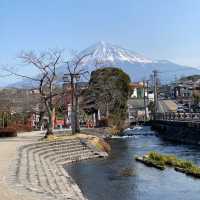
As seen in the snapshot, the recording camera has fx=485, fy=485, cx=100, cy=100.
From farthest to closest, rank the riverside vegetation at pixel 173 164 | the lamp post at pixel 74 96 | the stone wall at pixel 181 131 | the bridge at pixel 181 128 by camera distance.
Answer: the bridge at pixel 181 128
the stone wall at pixel 181 131
the lamp post at pixel 74 96
the riverside vegetation at pixel 173 164

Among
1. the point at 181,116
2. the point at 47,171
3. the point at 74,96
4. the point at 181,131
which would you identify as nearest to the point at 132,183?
the point at 47,171

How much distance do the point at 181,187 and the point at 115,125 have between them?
4546 centimetres

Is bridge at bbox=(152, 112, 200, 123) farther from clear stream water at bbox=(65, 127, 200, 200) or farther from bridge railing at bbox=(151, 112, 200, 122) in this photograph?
clear stream water at bbox=(65, 127, 200, 200)

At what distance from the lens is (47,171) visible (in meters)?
18.1

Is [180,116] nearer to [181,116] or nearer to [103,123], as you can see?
[181,116]

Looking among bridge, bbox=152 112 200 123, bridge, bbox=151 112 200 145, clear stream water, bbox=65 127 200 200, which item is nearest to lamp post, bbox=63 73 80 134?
bridge, bbox=151 112 200 145

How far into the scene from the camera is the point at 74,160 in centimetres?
2578

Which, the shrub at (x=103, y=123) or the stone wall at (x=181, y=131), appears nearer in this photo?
the stone wall at (x=181, y=131)

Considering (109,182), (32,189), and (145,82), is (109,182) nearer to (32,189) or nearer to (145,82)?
(32,189)

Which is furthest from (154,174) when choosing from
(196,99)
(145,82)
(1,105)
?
(145,82)

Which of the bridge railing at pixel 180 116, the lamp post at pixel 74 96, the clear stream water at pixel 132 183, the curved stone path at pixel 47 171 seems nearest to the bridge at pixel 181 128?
the bridge railing at pixel 180 116

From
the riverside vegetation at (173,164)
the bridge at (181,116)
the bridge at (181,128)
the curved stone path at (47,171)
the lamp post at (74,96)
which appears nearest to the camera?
the curved stone path at (47,171)

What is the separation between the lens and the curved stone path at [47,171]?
13.1 meters

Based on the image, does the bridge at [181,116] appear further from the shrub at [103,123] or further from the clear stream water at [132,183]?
the clear stream water at [132,183]
